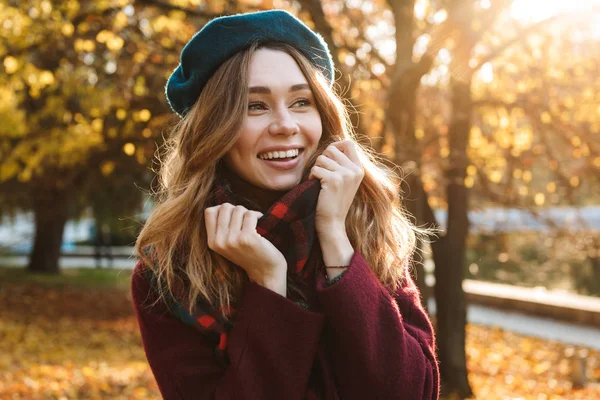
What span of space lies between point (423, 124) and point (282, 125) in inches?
273

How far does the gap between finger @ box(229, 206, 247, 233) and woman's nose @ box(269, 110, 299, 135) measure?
0.26 meters

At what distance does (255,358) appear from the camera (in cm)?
189

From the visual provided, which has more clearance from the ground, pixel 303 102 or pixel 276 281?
pixel 303 102

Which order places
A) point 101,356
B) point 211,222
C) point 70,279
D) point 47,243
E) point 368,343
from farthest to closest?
point 47,243, point 70,279, point 101,356, point 211,222, point 368,343

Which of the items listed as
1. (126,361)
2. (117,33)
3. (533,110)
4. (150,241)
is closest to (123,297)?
(126,361)

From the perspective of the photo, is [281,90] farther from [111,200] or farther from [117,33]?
[111,200]

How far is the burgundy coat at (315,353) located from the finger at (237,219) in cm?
18

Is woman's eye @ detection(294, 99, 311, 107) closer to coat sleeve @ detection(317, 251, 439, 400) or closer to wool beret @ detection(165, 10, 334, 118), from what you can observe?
wool beret @ detection(165, 10, 334, 118)

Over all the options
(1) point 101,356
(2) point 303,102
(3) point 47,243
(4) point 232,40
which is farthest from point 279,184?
(3) point 47,243

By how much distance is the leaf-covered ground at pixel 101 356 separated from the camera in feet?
23.4

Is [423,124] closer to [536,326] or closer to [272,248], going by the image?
[536,326]

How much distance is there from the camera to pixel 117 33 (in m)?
7.82

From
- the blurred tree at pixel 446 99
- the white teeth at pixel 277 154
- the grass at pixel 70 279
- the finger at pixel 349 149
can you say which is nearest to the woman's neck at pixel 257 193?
the white teeth at pixel 277 154

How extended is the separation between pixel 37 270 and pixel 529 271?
14.0m
